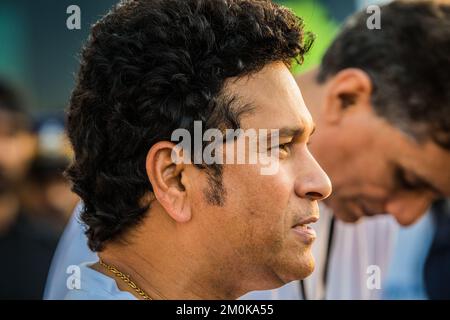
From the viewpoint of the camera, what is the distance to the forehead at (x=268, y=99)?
2.08m

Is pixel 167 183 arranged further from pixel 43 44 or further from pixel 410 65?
pixel 43 44

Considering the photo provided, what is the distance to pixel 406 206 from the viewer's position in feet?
12.3

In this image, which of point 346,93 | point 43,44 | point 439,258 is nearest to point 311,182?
point 346,93

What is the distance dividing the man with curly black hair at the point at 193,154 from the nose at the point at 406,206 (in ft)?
5.47

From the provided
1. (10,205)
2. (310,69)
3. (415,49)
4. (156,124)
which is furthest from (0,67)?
(156,124)

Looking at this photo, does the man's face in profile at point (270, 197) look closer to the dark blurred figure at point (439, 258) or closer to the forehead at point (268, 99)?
the forehead at point (268, 99)

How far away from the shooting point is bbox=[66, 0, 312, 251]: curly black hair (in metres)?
2.07

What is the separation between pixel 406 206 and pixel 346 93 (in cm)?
66

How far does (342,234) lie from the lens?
149 inches

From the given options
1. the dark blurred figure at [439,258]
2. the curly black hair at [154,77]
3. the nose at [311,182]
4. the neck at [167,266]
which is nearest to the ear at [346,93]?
the curly black hair at [154,77]

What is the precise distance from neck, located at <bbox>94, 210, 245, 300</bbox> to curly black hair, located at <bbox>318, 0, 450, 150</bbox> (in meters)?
1.62

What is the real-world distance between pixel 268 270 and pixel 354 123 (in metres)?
1.55

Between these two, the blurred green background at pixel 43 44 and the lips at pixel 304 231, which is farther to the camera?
the blurred green background at pixel 43 44

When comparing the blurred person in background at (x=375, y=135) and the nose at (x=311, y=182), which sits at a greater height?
the blurred person in background at (x=375, y=135)
